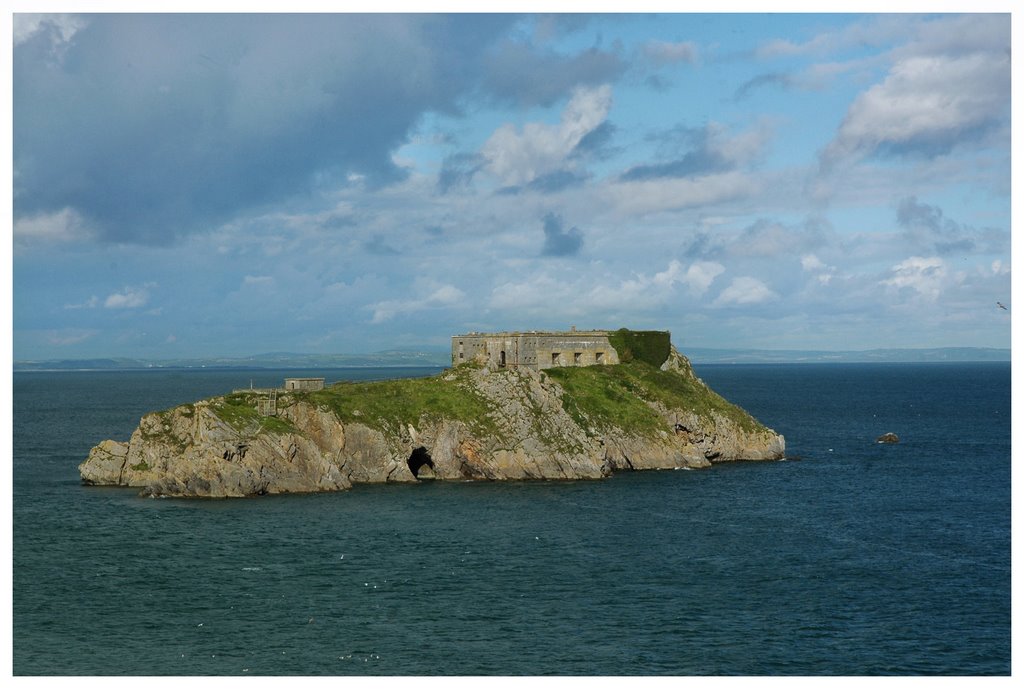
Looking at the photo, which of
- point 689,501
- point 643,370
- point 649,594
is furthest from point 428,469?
point 649,594

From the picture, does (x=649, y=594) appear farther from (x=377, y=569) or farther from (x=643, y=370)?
(x=643, y=370)

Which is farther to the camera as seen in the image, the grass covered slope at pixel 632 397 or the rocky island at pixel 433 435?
the grass covered slope at pixel 632 397

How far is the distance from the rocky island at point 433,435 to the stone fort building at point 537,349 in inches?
178

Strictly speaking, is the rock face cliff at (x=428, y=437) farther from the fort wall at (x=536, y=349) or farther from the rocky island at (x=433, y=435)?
the fort wall at (x=536, y=349)

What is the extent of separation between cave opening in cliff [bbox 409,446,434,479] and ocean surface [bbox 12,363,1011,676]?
6023 millimetres

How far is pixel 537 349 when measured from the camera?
479 ft

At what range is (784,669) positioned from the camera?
54969 millimetres

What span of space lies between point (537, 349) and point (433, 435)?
106 feet

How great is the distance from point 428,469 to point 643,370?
40.4 metres

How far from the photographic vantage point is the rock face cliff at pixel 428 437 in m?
107

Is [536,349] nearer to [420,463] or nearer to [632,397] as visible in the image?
[632,397]

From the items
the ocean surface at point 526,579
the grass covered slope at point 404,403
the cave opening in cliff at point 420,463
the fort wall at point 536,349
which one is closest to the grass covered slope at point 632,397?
the fort wall at point 536,349

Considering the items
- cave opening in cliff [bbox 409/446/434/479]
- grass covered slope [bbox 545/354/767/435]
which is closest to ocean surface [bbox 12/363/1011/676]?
cave opening in cliff [bbox 409/446/434/479]

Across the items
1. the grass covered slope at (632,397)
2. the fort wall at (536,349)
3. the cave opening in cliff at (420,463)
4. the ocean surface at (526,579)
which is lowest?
the ocean surface at (526,579)
